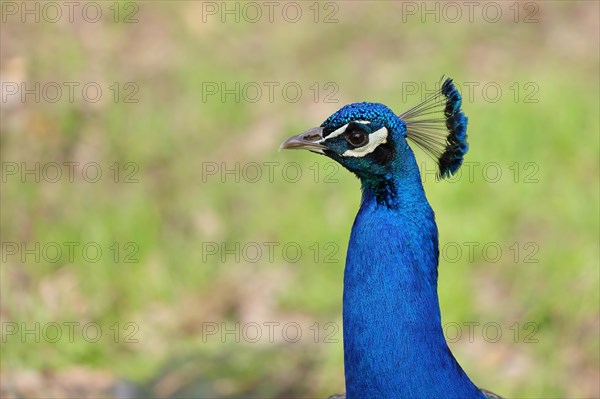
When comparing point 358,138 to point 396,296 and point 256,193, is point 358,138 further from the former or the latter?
point 256,193

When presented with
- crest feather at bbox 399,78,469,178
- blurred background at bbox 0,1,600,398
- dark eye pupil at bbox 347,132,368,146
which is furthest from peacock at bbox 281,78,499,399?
blurred background at bbox 0,1,600,398

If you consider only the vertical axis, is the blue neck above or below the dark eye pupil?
below

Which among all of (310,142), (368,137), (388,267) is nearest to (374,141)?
(368,137)

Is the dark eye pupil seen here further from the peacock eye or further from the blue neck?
the blue neck

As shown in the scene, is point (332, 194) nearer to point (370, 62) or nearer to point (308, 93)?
point (308, 93)

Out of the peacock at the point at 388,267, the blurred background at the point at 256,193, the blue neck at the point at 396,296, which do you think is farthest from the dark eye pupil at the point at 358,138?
the blurred background at the point at 256,193

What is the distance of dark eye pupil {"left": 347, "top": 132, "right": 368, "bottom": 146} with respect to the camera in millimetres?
2391

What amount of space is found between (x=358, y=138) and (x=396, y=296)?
0.41 m

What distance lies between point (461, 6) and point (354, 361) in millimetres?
4167

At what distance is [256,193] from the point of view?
4836 millimetres

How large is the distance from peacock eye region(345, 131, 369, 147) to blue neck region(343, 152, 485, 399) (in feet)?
0.35

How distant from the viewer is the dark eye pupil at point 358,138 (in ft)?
7.84

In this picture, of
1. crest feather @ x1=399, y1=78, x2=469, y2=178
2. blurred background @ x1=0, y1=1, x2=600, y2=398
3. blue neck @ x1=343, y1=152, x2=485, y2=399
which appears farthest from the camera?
blurred background @ x1=0, y1=1, x2=600, y2=398

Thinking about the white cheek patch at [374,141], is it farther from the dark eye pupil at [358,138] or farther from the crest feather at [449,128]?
the crest feather at [449,128]
